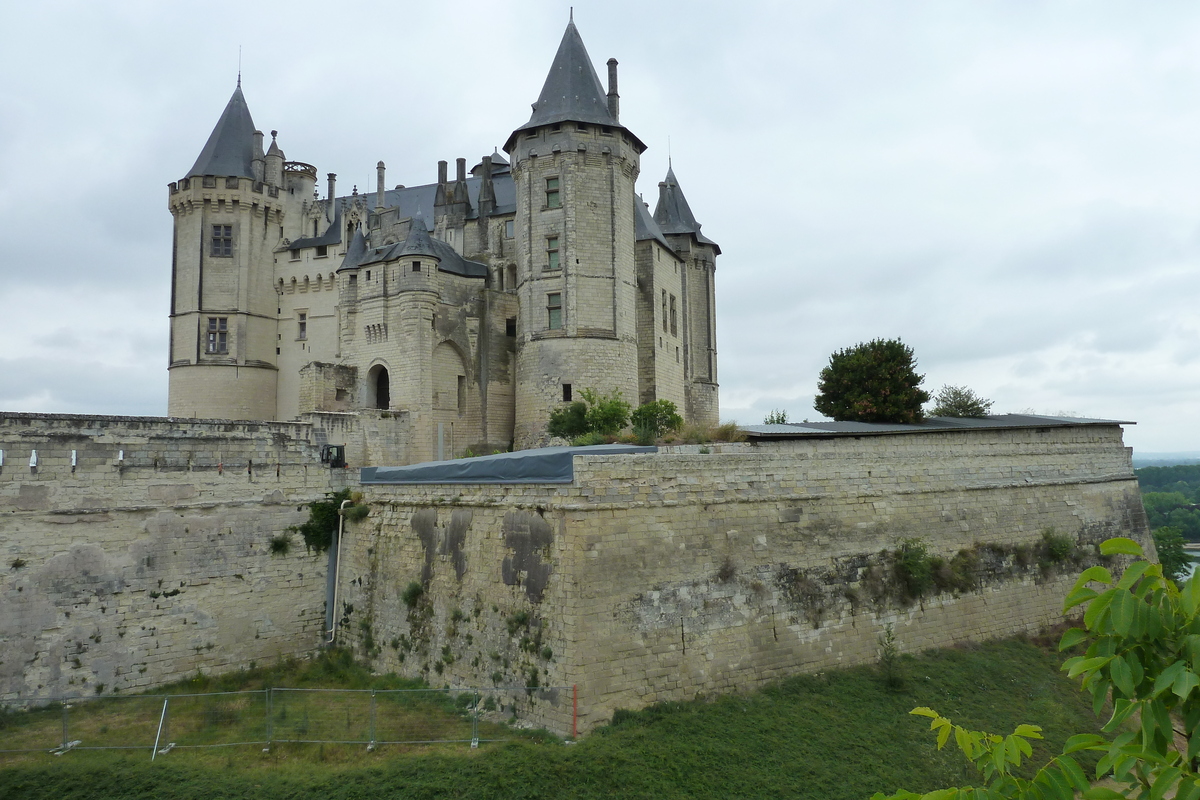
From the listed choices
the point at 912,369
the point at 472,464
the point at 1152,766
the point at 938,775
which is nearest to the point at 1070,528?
the point at 912,369

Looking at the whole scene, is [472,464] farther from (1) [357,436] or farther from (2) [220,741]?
(1) [357,436]

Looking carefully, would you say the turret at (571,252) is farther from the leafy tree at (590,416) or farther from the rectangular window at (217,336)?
the rectangular window at (217,336)

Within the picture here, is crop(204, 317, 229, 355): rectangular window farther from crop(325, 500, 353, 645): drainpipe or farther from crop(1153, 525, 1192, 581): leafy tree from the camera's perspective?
crop(1153, 525, 1192, 581): leafy tree

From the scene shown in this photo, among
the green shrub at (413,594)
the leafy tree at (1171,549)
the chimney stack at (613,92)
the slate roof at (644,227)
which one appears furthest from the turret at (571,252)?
the leafy tree at (1171,549)

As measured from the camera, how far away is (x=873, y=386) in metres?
23.1

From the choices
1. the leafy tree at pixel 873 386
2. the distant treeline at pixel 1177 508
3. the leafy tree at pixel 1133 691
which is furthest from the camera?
the distant treeline at pixel 1177 508

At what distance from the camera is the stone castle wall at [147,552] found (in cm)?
1427

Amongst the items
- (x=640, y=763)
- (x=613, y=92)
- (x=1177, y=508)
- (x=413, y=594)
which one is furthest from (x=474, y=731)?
(x=1177, y=508)

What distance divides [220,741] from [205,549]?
504 cm

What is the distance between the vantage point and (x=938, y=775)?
39.2ft

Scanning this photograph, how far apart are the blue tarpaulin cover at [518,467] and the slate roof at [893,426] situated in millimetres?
3216

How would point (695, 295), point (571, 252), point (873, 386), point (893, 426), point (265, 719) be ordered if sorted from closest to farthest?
point (265, 719), point (893, 426), point (873, 386), point (571, 252), point (695, 295)

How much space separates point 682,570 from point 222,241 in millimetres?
29670

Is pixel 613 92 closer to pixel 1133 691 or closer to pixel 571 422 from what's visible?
pixel 571 422
